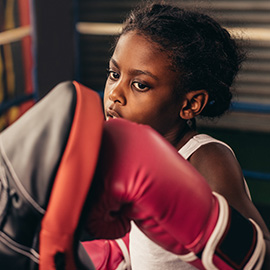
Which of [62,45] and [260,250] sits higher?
[260,250]

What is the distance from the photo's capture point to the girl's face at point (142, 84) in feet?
3.17

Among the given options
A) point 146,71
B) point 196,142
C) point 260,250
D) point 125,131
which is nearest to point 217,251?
point 260,250

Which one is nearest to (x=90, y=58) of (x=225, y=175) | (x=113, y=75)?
(x=113, y=75)

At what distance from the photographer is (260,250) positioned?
1.95 feet

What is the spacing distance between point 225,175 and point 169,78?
31 centimetres

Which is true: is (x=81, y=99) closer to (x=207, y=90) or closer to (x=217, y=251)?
(x=217, y=251)

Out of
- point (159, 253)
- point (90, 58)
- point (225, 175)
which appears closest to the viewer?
point (225, 175)

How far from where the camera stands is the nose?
98cm

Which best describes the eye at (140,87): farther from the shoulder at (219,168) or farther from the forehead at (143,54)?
the shoulder at (219,168)

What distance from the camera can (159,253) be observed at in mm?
961

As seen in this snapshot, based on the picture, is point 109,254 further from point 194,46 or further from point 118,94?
point 194,46

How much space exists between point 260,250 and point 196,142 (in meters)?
0.39

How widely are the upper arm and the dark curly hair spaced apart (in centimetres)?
21

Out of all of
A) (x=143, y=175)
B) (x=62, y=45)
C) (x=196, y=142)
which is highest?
(x=143, y=175)
